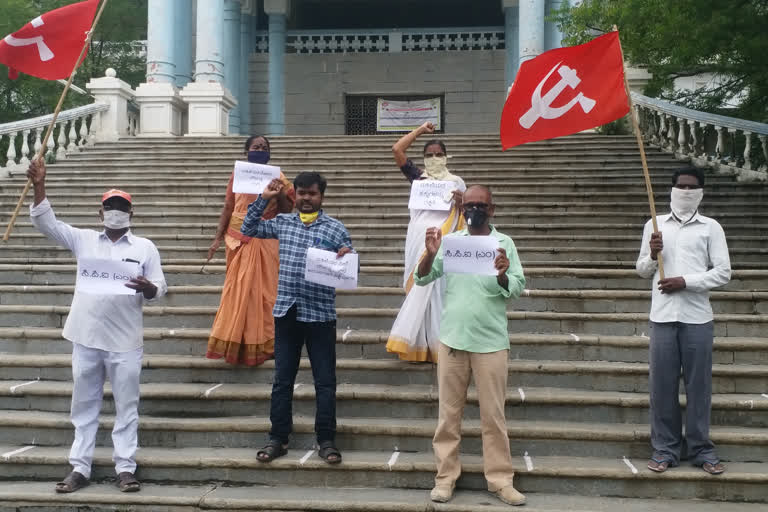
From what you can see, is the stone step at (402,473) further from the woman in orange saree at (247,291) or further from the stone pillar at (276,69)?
the stone pillar at (276,69)

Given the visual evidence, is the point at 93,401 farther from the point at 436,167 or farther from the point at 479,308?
the point at 436,167

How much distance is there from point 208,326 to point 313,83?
1416cm

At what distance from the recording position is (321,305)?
4703 millimetres

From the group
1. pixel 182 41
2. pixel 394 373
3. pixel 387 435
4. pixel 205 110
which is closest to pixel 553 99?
pixel 394 373

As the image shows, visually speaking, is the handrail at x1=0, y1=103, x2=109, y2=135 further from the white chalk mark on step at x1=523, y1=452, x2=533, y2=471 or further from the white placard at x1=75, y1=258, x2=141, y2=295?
the white chalk mark on step at x1=523, y1=452, x2=533, y2=471

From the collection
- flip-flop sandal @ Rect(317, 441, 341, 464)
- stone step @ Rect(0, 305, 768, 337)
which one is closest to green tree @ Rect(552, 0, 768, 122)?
stone step @ Rect(0, 305, 768, 337)

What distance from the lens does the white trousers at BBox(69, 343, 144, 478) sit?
450cm

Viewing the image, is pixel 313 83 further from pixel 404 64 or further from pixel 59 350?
pixel 59 350

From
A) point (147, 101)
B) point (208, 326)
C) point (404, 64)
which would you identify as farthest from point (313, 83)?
point (208, 326)

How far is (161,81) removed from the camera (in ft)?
49.1

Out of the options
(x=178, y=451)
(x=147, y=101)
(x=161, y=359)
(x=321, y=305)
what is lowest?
(x=178, y=451)

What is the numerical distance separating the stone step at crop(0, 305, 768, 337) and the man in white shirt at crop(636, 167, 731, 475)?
1.69m

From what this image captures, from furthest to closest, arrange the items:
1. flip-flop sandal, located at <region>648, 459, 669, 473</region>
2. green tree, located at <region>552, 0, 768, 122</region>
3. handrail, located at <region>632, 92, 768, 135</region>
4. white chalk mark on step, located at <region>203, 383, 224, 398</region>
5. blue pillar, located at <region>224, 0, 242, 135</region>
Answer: blue pillar, located at <region>224, 0, 242, 135</region>, handrail, located at <region>632, 92, 768, 135</region>, green tree, located at <region>552, 0, 768, 122</region>, white chalk mark on step, located at <region>203, 383, 224, 398</region>, flip-flop sandal, located at <region>648, 459, 669, 473</region>

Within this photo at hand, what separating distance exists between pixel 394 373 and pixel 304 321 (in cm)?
127
